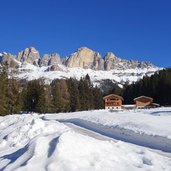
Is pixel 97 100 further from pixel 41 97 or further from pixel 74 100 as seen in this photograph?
pixel 41 97

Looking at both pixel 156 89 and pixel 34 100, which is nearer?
pixel 34 100

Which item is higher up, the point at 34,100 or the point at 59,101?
the point at 59,101

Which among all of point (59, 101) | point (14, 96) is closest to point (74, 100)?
point (59, 101)

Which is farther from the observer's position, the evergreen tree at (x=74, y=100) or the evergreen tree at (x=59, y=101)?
the evergreen tree at (x=74, y=100)

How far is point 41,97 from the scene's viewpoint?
9512 centimetres

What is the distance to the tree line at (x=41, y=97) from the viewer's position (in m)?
85.0

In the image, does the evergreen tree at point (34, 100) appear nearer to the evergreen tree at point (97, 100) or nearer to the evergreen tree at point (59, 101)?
the evergreen tree at point (59, 101)

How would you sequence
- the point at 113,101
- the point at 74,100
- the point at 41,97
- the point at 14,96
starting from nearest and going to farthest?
1. the point at 14,96
2. the point at 41,97
3. the point at 74,100
4. the point at 113,101

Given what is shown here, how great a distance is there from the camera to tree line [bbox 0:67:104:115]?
279 ft

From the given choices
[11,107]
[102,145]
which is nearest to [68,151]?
[102,145]

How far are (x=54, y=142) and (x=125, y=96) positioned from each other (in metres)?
137

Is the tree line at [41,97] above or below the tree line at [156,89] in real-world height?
below

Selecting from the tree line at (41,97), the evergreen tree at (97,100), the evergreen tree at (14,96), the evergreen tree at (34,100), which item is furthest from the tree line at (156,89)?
the evergreen tree at (14,96)

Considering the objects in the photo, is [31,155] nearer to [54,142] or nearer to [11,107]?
[54,142]
